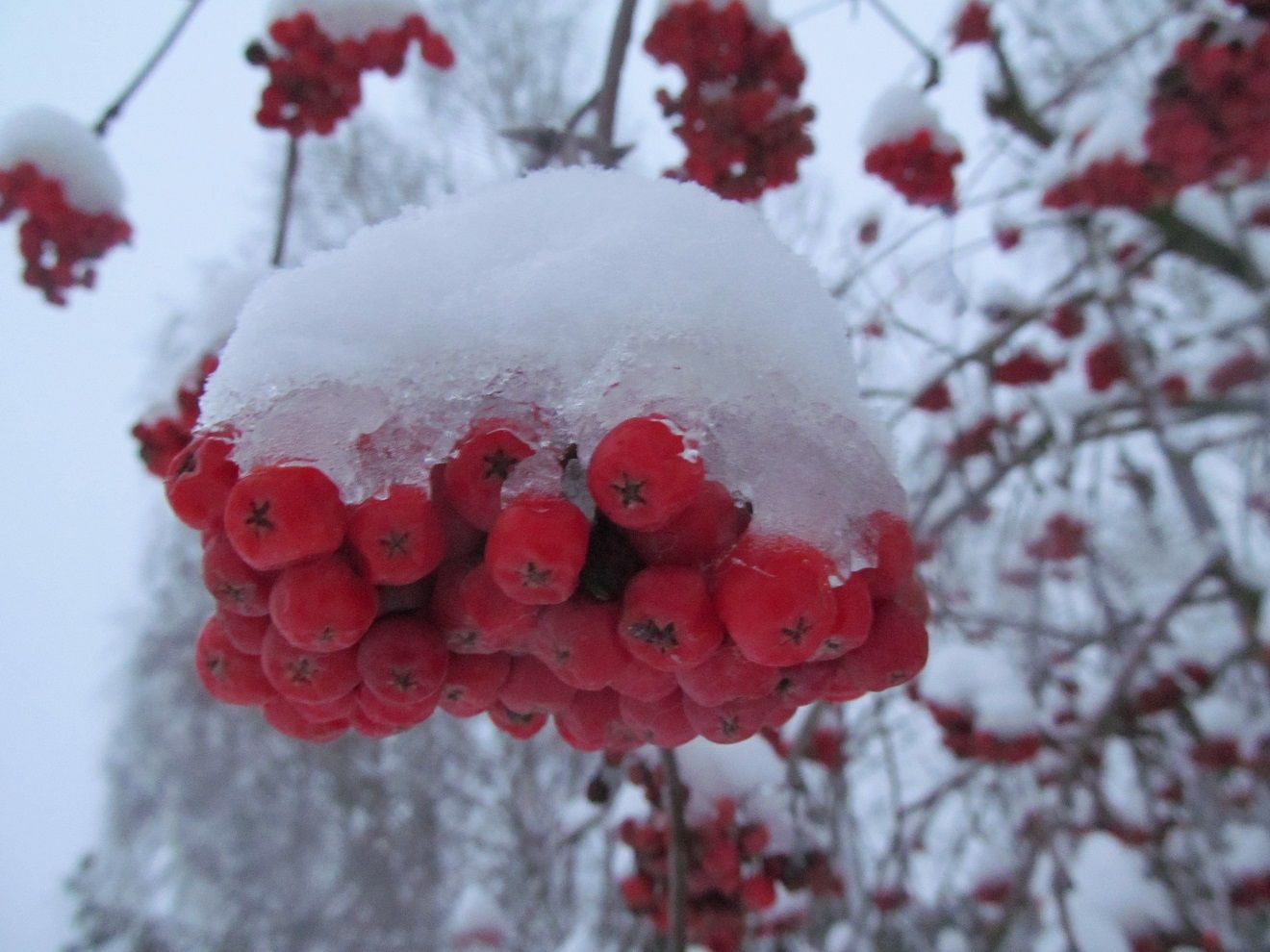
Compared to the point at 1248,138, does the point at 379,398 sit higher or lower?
lower

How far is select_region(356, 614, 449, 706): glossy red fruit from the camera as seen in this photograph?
702 mm

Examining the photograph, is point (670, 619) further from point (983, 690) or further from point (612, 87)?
point (983, 690)

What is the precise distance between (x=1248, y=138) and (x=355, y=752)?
301 inches

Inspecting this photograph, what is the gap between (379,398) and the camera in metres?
0.67

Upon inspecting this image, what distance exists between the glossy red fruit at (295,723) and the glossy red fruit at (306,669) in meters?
0.12

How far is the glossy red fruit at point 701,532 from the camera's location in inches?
26.2

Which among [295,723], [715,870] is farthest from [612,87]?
[715,870]

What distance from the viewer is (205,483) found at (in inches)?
27.4

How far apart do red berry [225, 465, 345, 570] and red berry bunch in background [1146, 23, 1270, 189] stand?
2664 millimetres

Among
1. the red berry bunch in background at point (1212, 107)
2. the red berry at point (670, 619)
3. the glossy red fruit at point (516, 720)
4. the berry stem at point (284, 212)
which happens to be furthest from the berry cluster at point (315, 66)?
the red berry bunch in background at point (1212, 107)

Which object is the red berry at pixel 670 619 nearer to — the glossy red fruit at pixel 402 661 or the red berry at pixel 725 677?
the red berry at pixel 725 677

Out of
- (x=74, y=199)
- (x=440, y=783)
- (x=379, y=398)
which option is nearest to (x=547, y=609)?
(x=379, y=398)

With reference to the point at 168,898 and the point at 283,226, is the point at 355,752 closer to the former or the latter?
the point at 168,898

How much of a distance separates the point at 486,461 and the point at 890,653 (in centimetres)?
39
